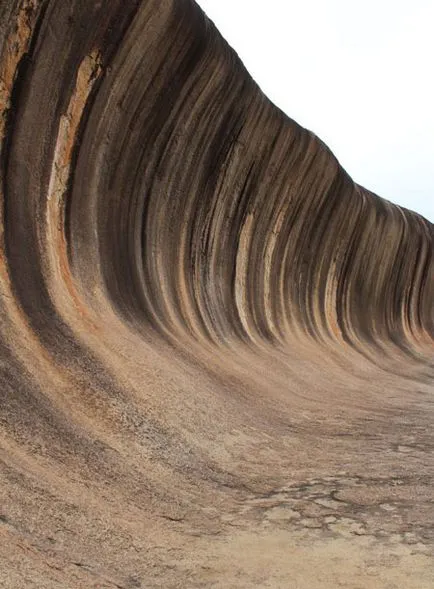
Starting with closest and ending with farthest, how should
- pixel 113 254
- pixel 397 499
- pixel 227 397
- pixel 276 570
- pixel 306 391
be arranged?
pixel 276 570 < pixel 397 499 < pixel 227 397 < pixel 113 254 < pixel 306 391

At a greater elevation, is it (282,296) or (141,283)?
(282,296)

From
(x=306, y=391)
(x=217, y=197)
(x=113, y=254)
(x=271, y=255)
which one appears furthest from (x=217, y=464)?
(x=271, y=255)

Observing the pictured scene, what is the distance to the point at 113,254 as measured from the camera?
4.60m

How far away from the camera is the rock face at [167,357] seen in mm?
2262

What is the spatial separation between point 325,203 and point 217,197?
3014mm

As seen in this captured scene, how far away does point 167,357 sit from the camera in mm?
4191

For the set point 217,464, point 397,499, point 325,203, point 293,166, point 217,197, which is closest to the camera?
point 397,499

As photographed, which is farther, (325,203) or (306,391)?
(325,203)

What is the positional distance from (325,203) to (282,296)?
5.70 ft

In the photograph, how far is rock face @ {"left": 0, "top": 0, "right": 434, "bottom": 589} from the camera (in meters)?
2.26

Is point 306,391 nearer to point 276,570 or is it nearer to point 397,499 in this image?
point 397,499

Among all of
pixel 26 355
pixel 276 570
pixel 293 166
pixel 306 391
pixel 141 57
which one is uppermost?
pixel 293 166

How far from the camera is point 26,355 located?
9.80 feet

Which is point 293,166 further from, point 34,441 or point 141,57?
point 34,441
